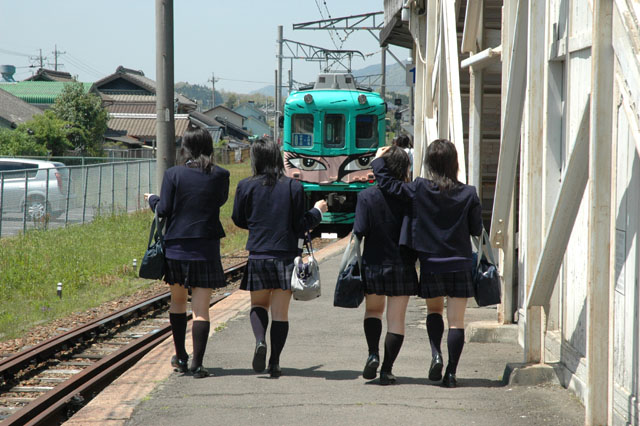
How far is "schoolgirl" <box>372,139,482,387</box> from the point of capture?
5316mm

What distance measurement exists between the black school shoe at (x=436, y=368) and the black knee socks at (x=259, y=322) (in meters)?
1.21

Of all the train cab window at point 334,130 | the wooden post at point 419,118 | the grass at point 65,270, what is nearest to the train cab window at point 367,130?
the train cab window at point 334,130

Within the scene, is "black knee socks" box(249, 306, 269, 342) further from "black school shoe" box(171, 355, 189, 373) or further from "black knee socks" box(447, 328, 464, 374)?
"black knee socks" box(447, 328, 464, 374)

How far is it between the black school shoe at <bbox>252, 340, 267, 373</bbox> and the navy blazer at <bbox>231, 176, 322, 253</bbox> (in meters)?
0.67

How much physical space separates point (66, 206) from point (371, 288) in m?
15.8

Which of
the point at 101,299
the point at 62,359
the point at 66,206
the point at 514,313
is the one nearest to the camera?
the point at 514,313

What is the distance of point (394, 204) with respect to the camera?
215 inches

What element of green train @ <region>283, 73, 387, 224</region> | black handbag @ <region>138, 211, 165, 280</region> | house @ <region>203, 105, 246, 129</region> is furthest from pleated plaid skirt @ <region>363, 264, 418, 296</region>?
house @ <region>203, 105, 246, 129</region>

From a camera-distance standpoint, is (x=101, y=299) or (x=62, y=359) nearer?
(x=62, y=359)

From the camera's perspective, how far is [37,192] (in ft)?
62.9

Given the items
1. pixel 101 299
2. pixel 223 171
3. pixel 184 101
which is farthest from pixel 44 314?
pixel 184 101

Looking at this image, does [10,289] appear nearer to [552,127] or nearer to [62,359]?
[62,359]

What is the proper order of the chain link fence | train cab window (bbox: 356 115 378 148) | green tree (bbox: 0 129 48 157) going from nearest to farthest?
train cab window (bbox: 356 115 378 148)
the chain link fence
green tree (bbox: 0 129 48 157)

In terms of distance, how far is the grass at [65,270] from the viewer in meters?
10.7
